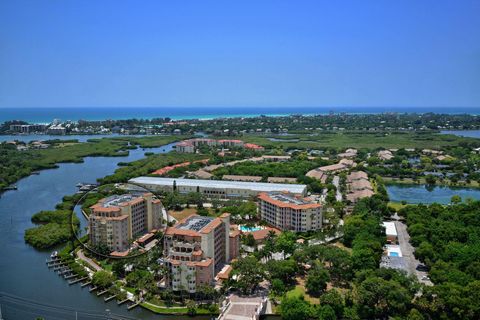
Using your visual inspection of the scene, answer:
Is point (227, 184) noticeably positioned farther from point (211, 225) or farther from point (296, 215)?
point (211, 225)

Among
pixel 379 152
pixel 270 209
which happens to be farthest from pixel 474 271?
pixel 379 152

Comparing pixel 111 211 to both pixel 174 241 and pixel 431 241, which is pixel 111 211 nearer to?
pixel 174 241

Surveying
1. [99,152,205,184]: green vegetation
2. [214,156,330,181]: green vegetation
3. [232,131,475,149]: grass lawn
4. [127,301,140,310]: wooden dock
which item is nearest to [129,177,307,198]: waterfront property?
[99,152,205,184]: green vegetation

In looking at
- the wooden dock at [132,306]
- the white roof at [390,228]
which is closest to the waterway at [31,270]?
the wooden dock at [132,306]

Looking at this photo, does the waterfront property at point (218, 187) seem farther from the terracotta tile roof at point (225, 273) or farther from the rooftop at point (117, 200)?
the terracotta tile roof at point (225, 273)

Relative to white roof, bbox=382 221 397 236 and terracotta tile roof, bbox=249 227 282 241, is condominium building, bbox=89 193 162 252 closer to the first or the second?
terracotta tile roof, bbox=249 227 282 241

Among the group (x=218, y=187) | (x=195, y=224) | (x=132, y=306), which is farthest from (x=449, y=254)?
(x=218, y=187)
